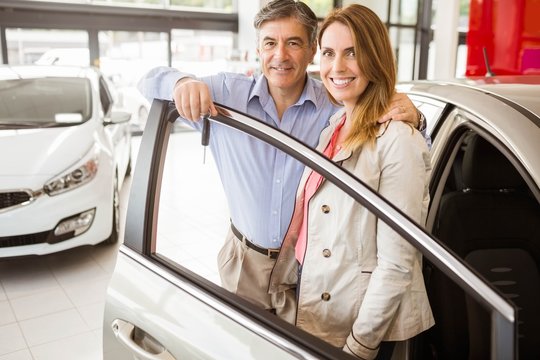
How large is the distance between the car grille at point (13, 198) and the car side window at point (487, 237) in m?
2.54

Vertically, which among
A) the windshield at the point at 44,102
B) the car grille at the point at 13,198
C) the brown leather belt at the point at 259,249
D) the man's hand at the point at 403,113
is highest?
the man's hand at the point at 403,113

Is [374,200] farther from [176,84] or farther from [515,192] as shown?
[515,192]

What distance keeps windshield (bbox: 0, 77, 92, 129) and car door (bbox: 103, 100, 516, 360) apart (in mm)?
2797

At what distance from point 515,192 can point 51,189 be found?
2668 millimetres

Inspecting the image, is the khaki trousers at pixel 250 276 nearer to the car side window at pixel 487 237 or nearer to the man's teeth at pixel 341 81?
the car side window at pixel 487 237

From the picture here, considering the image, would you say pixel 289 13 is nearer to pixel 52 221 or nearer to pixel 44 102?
pixel 52 221

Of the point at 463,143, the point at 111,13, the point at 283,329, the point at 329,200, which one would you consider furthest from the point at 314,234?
the point at 111,13

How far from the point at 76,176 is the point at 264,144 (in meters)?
2.20

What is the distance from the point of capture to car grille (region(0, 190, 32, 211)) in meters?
3.20

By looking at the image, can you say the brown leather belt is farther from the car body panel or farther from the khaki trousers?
the car body panel

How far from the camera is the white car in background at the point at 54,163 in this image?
3.24m

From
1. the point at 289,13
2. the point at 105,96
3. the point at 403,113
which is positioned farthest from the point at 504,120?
the point at 105,96

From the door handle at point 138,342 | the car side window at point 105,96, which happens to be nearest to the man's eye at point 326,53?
the door handle at point 138,342

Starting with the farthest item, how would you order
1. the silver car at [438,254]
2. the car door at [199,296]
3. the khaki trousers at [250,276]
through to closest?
1. the khaki trousers at [250,276]
2. the silver car at [438,254]
3. the car door at [199,296]
